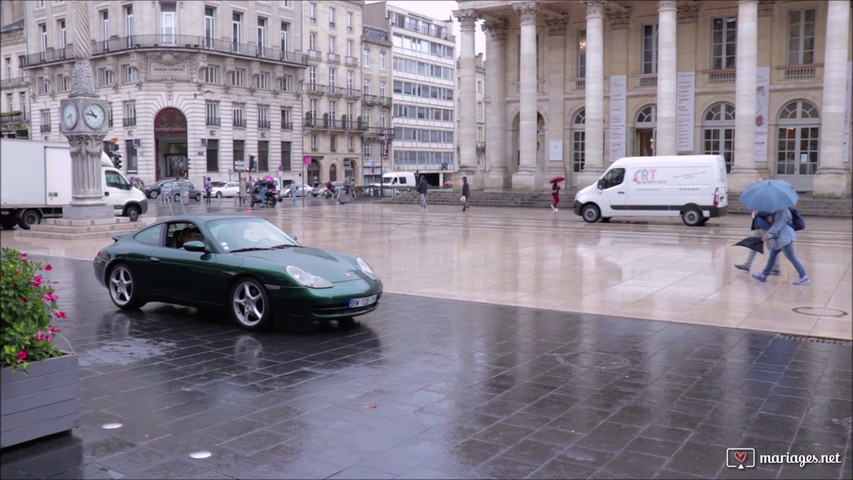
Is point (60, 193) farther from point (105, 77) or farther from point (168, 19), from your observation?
point (105, 77)

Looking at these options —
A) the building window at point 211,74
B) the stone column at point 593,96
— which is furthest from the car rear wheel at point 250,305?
the building window at point 211,74

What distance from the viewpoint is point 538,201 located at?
39000 mm

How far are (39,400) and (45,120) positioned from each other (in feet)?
228

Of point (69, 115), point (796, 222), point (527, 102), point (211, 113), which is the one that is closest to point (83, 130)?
point (69, 115)

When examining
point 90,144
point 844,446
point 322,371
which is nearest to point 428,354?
point 322,371

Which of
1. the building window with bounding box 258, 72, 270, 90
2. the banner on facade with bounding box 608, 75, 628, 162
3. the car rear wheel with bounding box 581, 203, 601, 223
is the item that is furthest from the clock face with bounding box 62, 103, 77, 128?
the building window with bounding box 258, 72, 270, 90

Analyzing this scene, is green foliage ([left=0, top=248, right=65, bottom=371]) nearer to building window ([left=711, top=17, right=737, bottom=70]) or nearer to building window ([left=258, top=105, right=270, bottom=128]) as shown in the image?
building window ([left=711, top=17, right=737, bottom=70])

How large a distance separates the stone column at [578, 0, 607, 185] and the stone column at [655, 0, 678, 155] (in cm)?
307

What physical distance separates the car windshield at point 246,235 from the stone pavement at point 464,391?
3.17 feet

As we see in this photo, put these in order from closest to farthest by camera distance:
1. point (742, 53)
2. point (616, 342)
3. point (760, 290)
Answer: point (616, 342)
point (760, 290)
point (742, 53)

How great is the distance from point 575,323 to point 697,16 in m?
34.4

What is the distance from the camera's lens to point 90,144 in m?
22.9

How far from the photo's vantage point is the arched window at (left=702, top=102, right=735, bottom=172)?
126 ft

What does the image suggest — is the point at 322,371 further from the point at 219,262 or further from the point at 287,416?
the point at 219,262
